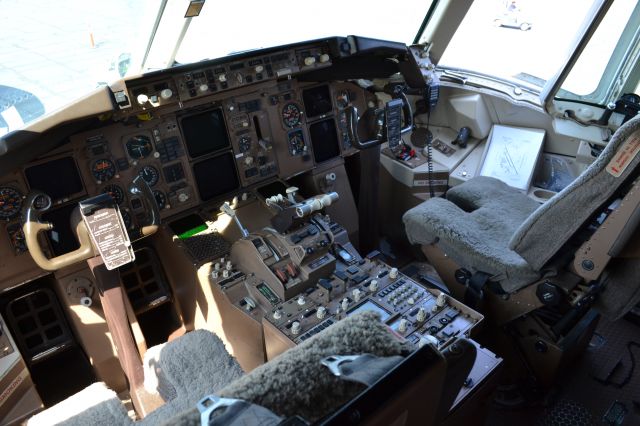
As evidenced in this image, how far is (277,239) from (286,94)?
1043 mm

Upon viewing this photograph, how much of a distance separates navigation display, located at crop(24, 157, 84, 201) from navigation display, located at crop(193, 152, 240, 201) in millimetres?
635

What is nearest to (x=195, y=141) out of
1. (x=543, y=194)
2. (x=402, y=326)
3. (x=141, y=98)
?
(x=141, y=98)

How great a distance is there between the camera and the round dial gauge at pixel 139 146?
2.50 metres

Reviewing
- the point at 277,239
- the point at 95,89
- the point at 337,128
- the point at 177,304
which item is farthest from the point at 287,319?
the point at 337,128

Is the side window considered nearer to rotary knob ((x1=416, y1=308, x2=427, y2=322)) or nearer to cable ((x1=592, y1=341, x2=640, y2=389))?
cable ((x1=592, y1=341, x2=640, y2=389))

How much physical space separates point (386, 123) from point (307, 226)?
94cm

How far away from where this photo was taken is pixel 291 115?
119 inches

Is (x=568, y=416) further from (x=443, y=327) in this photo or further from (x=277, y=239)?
(x=277, y=239)

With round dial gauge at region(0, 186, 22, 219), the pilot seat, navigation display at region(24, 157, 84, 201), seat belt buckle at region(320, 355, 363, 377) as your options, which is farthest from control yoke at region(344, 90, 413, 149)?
seat belt buckle at region(320, 355, 363, 377)

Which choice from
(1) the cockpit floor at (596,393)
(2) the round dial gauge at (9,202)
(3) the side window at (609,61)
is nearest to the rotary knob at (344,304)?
(1) the cockpit floor at (596,393)

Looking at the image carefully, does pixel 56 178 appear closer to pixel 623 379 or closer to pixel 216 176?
pixel 216 176

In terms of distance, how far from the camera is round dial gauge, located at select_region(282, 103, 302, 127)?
2996mm

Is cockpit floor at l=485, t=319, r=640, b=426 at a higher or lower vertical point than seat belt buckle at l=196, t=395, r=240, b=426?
lower

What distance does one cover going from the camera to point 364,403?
0.72 metres
